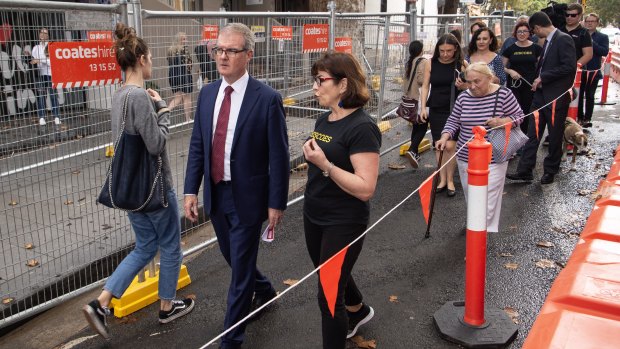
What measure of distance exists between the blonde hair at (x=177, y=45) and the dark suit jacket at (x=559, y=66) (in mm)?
4779

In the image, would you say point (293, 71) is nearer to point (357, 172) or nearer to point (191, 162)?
point (191, 162)

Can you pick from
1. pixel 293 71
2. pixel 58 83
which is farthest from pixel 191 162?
pixel 293 71

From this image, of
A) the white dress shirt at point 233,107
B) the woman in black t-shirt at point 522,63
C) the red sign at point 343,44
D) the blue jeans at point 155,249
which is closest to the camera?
the white dress shirt at point 233,107

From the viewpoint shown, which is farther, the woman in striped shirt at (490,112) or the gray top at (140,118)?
the woman in striped shirt at (490,112)

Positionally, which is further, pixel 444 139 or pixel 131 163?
pixel 444 139

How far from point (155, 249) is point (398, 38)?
20.5 ft

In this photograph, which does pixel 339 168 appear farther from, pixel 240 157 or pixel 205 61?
pixel 205 61

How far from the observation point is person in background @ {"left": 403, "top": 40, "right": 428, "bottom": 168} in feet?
25.8

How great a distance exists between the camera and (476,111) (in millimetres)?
5625

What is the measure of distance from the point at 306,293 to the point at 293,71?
2.93m

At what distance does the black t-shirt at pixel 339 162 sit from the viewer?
314 cm

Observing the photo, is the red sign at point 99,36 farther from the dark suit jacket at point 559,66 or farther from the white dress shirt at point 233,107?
the dark suit jacket at point 559,66

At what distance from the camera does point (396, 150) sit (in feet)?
31.7

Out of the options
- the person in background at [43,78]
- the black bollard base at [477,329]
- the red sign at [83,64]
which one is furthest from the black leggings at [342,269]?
the person in background at [43,78]
